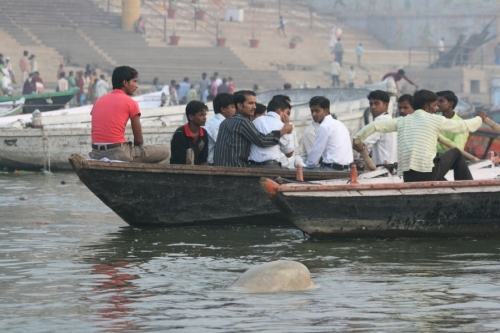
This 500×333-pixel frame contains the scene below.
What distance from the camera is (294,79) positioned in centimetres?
4350

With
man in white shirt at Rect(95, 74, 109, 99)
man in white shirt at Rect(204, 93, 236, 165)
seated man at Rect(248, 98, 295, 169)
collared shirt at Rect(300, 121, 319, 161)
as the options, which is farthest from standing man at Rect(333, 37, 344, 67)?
seated man at Rect(248, 98, 295, 169)

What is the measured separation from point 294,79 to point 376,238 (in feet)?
107

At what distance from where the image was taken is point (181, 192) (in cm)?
1205

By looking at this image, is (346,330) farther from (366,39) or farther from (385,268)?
(366,39)

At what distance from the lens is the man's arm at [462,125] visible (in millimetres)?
10930

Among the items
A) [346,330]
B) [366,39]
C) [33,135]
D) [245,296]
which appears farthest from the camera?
[366,39]

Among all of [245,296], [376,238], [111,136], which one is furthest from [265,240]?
[245,296]

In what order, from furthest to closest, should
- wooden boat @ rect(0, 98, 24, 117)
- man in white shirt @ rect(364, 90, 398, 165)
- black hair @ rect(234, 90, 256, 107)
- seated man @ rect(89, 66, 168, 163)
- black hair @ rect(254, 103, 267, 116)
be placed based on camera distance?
wooden boat @ rect(0, 98, 24, 117), black hair @ rect(254, 103, 267, 116), man in white shirt @ rect(364, 90, 398, 165), black hair @ rect(234, 90, 256, 107), seated man @ rect(89, 66, 168, 163)

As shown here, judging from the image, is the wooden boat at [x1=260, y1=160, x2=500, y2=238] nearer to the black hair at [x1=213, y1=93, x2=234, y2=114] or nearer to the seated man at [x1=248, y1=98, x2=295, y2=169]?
the seated man at [x1=248, y1=98, x2=295, y2=169]

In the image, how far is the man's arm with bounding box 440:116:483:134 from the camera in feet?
35.9

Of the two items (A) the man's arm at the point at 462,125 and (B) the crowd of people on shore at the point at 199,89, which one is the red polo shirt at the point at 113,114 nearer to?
(A) the man's arm at the point at 462,125

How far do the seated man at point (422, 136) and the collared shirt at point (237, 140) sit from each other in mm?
1399

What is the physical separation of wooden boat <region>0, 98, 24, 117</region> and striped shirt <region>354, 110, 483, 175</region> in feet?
48.8

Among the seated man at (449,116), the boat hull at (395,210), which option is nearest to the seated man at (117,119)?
the boat hull at (395,210)
